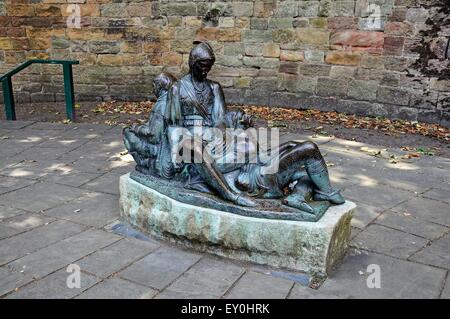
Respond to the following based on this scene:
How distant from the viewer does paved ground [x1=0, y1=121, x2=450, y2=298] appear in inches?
122

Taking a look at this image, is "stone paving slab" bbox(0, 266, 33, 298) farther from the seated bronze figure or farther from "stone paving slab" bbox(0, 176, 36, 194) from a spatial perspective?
"stone paving slab" bbox(0, 176, 36, 194)

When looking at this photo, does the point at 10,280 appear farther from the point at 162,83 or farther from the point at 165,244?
the point at 162,83

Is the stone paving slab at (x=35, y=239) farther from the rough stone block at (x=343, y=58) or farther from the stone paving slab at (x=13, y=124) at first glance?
the rough stone block at (x=343, y=58)

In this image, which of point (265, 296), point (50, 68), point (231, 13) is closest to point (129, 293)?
point (265, 296)

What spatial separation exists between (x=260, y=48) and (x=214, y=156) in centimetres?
535

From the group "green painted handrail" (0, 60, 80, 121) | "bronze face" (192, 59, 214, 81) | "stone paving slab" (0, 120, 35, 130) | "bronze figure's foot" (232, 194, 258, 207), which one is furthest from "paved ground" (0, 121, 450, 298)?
"green painted handrail" (0, 60, 80, 121)

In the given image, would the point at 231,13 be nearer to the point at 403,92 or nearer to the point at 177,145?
the point at 403,92

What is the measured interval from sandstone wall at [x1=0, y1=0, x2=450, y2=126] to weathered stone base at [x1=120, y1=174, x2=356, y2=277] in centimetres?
487

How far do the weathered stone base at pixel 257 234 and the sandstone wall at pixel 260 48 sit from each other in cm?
487

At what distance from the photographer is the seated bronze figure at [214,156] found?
11.1ft

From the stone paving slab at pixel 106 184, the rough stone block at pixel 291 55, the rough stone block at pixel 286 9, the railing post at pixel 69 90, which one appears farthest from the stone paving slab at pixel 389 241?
the railing post at pixel 69 90

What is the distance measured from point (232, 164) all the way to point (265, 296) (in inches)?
41.1

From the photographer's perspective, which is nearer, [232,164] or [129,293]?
[129,293]

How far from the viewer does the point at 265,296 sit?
3016 mm
